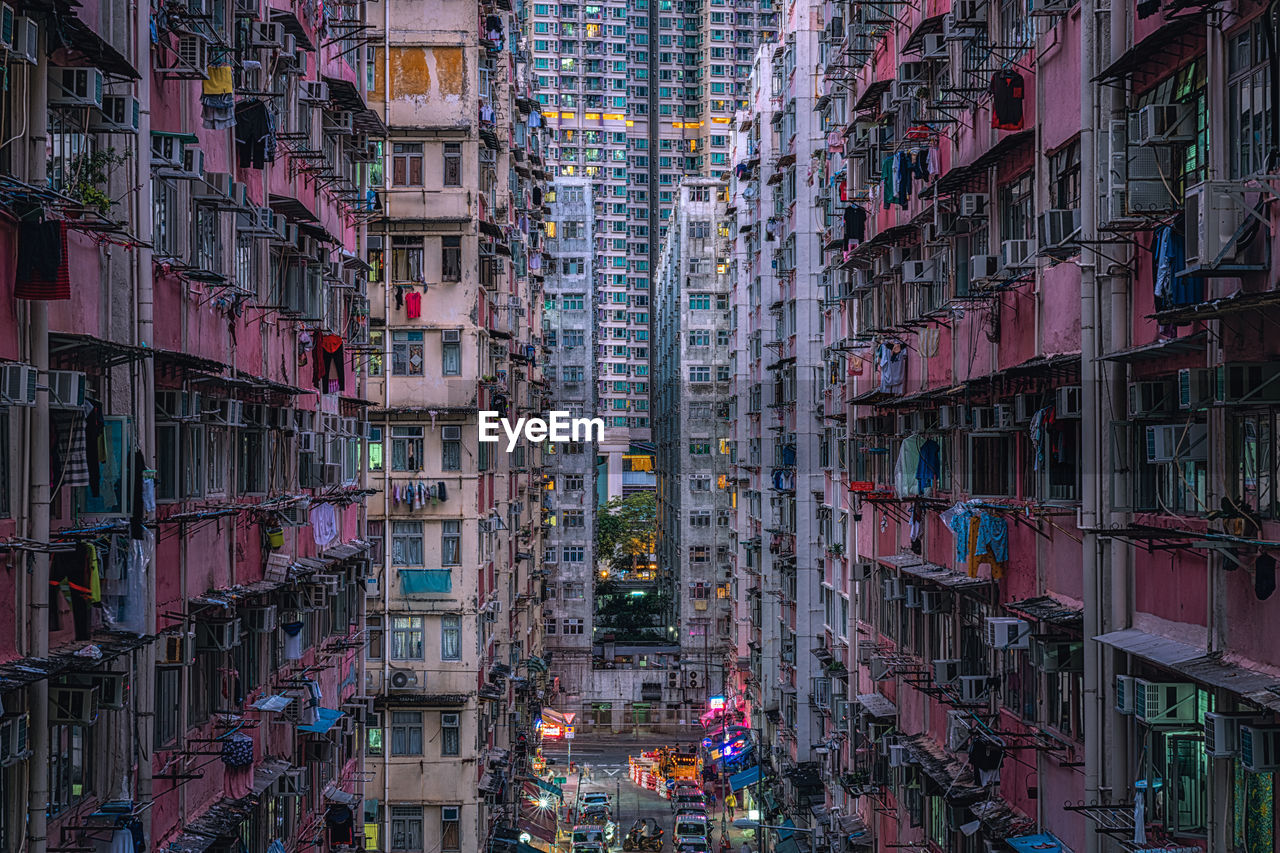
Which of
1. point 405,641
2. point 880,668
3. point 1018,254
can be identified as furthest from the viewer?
point 405,641

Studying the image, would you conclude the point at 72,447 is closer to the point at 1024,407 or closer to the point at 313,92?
the point at 1024,407

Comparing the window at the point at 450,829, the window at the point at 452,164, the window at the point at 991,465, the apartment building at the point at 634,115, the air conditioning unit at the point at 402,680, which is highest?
the apartment building at the point at 634,115

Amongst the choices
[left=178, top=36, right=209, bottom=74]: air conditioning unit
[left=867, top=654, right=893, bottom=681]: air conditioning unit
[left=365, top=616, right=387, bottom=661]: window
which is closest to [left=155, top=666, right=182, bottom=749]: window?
[left=178, top=36, right=209, bottom=74]: air conditioning unit

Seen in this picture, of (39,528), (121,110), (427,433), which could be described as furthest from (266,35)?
(427,433)

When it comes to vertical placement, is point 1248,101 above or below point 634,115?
below

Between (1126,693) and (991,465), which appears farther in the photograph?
(991,465)

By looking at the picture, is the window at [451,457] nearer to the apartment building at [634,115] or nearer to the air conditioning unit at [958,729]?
the air conditioning unit at [958,729]
